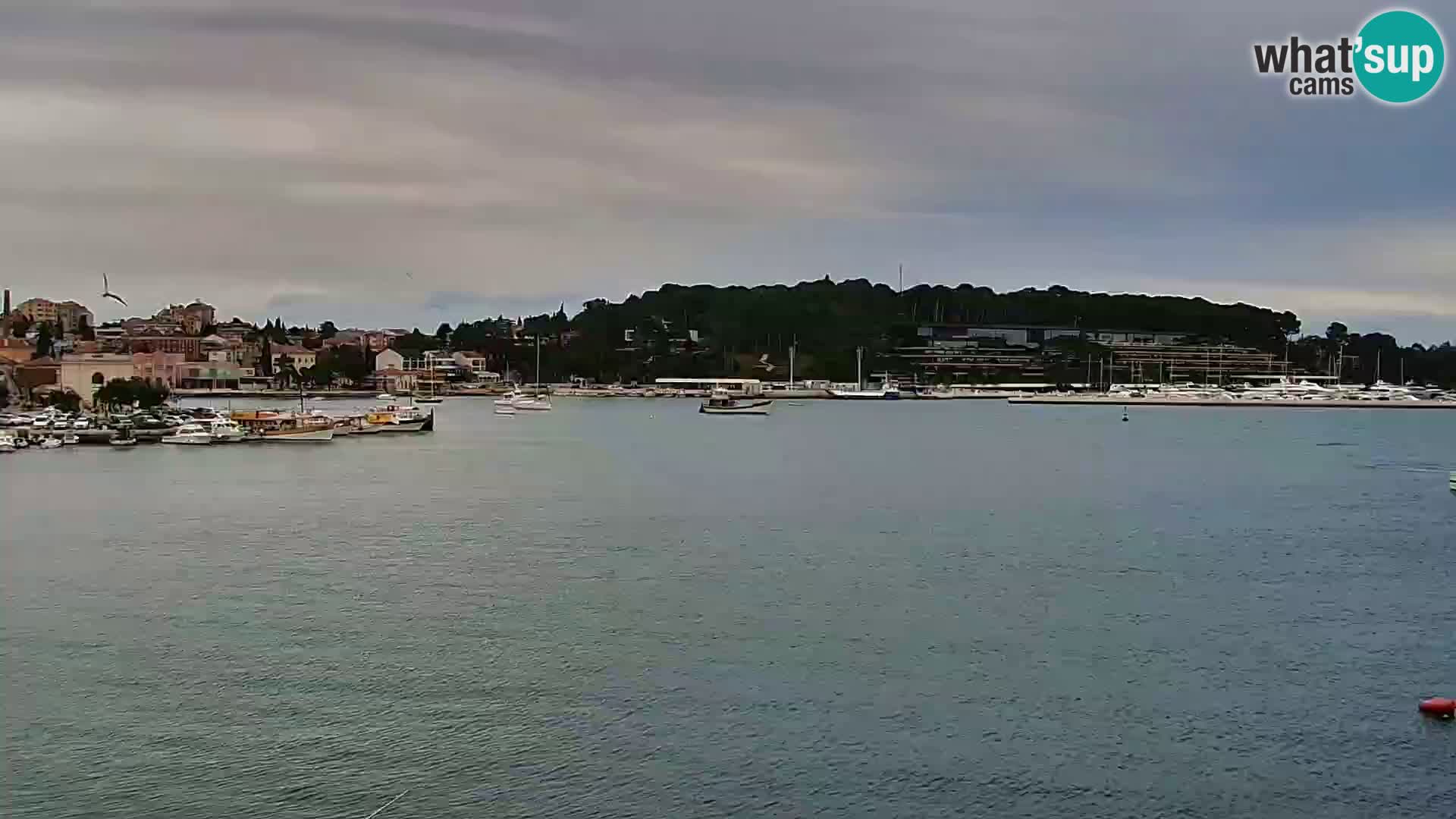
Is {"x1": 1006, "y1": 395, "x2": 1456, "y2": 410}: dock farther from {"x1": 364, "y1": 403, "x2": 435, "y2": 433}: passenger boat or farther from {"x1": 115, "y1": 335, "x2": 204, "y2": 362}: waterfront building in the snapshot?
{"x1": 115, "y1": 335, "x2": 204, "y2": 362}: waterfront building

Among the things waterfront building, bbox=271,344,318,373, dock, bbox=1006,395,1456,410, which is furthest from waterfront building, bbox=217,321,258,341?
dock, bbox=1006,395,1456,410

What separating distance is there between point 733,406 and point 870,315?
161 feet

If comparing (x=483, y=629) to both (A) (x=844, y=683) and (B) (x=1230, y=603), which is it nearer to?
(A) (x=844, y=683)

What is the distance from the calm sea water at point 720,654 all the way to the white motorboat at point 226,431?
13641 millimetres

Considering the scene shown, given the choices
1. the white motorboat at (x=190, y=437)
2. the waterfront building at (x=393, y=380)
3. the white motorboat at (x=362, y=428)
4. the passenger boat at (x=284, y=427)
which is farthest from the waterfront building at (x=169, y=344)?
the white motorboat at (x=190, y=437)

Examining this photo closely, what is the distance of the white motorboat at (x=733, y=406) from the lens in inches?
2702

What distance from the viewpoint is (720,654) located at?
1164cm

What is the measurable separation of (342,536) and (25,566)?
3.81m

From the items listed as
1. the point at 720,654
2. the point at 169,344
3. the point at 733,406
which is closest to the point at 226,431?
the point at 720,654

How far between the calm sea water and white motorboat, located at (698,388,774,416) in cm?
4371

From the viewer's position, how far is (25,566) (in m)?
16.0

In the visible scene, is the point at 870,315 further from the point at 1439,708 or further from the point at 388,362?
the point at 1439,708

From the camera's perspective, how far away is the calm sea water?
8711 millimetres

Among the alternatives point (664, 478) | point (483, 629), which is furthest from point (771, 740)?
point (664, 478)
